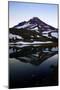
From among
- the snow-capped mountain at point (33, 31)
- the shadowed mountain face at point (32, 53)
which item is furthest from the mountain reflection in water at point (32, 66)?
the snow-capped mountain at point (33, 31)

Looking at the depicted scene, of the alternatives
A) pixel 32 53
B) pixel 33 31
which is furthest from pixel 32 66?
pixel 33 31

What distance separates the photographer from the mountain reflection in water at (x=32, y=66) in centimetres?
205

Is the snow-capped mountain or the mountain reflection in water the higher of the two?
the snow-capped mountain

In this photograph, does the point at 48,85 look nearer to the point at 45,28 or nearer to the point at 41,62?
the point at 41,62

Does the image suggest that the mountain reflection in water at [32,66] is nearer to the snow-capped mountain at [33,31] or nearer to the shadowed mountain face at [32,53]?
the shadowed mountain face at [32,53]

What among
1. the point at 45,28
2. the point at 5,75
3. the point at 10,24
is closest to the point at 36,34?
the point at 45,28

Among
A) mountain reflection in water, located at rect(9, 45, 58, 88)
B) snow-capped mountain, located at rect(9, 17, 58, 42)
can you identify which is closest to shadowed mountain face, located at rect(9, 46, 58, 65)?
mountain reflection in water, located at rect(9, 45, 58, 88)

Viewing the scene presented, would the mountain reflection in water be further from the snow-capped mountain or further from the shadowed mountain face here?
the snow-capped mountain

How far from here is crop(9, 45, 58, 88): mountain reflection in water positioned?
205cm

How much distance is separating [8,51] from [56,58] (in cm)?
56

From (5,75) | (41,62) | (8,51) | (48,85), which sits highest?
(8,51)

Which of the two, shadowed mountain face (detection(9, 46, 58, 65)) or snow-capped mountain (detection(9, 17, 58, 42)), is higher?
snow-capped mountain (detection(9, 17, 58, 42))

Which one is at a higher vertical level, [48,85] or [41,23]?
[41,23]

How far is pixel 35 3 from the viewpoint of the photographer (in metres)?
2.10
